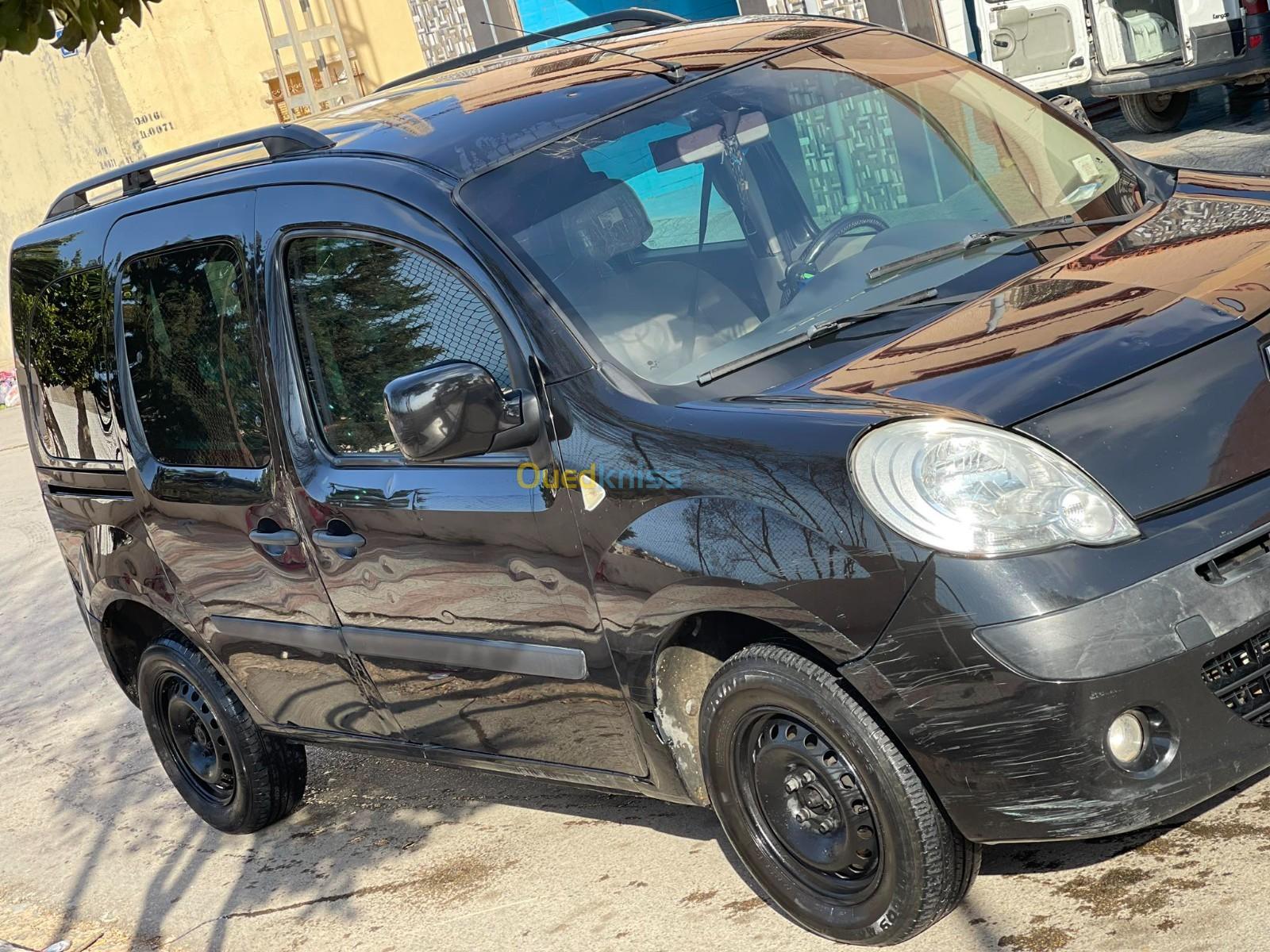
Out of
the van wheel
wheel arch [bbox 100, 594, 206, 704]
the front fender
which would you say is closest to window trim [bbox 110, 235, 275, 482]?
wheel arch [bbox 100, 594, 206, 704]

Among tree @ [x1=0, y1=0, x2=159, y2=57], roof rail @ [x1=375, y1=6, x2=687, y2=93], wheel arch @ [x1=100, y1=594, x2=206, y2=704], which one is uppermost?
tree @ [x1=0, y1=0, x2=159, y2=57]

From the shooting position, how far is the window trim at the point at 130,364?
14.0 feet

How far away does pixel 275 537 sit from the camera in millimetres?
4273

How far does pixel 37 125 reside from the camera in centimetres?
2011

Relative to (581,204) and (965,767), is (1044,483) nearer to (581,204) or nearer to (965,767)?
(965,767)

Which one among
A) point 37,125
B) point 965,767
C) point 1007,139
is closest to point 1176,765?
point 965,767

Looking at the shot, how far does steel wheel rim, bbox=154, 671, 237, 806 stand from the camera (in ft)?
16.8

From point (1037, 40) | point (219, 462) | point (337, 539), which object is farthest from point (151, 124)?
point (337, 539)

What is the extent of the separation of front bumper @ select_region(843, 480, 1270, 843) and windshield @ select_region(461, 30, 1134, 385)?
0.93 meters

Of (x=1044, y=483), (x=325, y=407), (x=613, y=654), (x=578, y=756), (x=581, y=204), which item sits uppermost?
(x=581, y=204)

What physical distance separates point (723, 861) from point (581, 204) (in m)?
1.66

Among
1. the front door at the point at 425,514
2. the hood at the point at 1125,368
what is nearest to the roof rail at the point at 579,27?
the front door at the point at 425,514

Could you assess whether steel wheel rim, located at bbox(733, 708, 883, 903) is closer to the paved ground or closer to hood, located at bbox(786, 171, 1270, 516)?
the paved ground

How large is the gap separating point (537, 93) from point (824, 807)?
1.97 m
